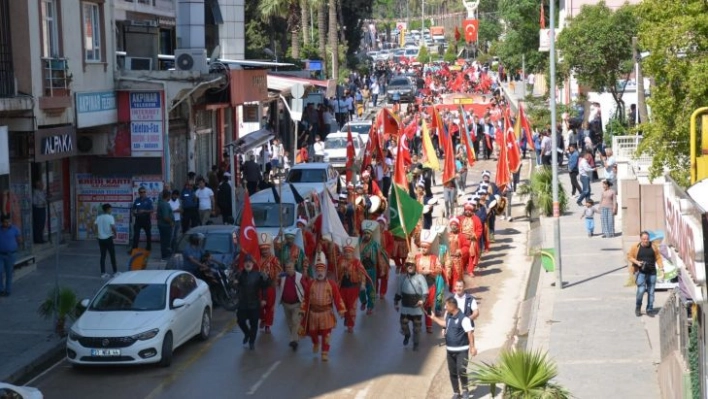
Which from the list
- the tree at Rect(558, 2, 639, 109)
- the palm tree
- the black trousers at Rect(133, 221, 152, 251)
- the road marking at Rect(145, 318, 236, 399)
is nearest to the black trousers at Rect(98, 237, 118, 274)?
the black trousers at Rect(133, 221, 152, 251)

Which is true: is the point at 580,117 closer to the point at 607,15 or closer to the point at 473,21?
the point at 607,15

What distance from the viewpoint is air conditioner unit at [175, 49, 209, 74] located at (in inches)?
1207

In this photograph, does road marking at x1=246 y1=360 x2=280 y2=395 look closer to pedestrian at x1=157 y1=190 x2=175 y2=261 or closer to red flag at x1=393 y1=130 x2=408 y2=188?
pedestrian at x1=157 y1=190 x2=175 y2=261

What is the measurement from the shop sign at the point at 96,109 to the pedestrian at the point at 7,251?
4.21 metres

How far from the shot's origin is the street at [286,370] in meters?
16.2

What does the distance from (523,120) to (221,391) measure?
2131cm

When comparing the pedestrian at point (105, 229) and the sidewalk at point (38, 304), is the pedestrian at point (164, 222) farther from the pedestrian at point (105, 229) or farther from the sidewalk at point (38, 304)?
the pedestrian at point (105, 229)

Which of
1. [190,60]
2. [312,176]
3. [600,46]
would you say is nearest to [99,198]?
[190,60]

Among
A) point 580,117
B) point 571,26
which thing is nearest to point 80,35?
point 571,26

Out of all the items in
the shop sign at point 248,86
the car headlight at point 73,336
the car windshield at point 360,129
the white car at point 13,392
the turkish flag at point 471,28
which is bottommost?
the car headlight at point 73,336

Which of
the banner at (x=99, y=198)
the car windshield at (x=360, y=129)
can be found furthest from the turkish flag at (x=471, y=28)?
the banner at (x=99, y=198)

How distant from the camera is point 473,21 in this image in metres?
97.1

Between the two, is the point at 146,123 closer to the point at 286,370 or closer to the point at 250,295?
the point at 250,295

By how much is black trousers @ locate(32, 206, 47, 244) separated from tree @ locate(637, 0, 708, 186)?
12.9 meters
